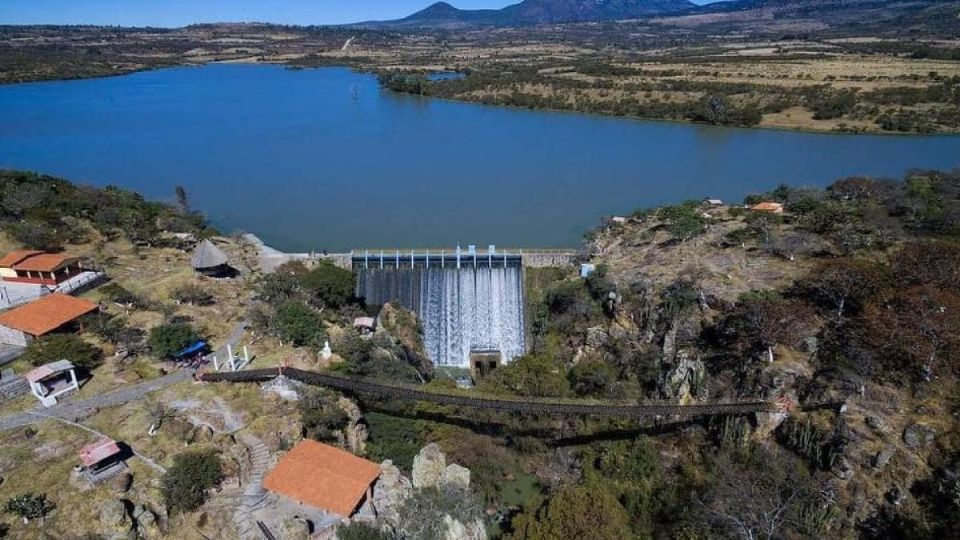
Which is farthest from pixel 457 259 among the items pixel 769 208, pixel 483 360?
pixel 769 208

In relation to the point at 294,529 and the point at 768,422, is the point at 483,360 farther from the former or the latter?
the point at 294,529

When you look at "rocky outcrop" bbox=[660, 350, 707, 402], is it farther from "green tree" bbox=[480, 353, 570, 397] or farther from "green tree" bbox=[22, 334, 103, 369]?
"green tree" bbox=[22, 334, 103, 369]

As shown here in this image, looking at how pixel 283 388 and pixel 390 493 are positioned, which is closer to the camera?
pixel 390 493

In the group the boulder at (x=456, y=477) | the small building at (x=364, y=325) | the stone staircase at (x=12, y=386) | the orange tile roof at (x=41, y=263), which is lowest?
the small building at (x=364, y=325)

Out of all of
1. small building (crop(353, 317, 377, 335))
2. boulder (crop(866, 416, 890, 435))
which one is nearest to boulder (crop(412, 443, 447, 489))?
small building (crop(353, 317, 377, 335))

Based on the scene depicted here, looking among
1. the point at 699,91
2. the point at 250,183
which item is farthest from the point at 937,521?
the point at 699,91

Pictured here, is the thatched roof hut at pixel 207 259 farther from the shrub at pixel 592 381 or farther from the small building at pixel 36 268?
the shrub at pixel 592 381

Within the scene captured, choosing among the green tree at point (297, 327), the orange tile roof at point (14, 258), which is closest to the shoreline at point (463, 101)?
the green tree at point (297, 327)
